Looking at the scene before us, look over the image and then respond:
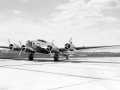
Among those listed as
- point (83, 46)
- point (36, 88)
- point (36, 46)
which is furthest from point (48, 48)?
point (36, 88)

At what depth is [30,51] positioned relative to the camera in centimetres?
2812

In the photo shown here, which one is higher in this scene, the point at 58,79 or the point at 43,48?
the point at 43,48

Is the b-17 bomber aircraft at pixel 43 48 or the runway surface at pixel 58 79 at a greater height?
the b-17 bomber aircraft at pixel 43 48

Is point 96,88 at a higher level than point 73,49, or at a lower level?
lower

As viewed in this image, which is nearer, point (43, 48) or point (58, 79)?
point (58, 79)

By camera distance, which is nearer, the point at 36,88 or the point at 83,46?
the point at 36,88

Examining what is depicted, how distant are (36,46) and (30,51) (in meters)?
2.11

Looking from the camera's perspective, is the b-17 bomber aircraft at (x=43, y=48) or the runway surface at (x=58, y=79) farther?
the b-17 bomber aircraft at (x=43, y=48)

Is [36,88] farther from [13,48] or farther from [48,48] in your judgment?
[13,48]

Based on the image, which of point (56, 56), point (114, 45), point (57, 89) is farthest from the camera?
point (56, 56)

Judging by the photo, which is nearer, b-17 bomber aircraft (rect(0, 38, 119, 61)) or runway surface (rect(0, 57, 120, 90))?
runway surface (rect(0, 57, 120, 90))

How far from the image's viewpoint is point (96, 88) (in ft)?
21.2

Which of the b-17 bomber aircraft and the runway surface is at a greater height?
the b-17 bomber aircraft

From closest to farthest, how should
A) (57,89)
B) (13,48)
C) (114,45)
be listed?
1. (57,89)
2. (114,45)
3. (13,48)
